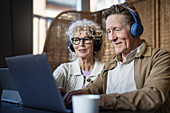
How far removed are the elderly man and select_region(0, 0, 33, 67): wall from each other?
101cm

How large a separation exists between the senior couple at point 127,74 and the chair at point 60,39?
29cm

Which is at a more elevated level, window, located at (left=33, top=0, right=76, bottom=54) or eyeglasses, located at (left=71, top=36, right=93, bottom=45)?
window, located at (left=33, top=0, right=76, bottom=54)

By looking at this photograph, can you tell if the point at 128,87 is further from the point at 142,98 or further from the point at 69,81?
the point at 69,81

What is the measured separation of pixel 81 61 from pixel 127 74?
0.71 meters

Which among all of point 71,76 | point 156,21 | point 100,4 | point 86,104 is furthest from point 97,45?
point 86,104

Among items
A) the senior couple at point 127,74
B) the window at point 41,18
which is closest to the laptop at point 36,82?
the senior couple at point 127,74

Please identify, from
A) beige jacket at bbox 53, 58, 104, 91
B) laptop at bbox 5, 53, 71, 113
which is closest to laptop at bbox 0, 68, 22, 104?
laptop at bbox 5, 53, 71, 113

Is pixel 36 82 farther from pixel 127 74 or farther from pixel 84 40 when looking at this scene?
pixel 84 40

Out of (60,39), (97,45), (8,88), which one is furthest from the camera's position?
(60,39)

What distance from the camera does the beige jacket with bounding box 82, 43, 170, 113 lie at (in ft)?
2.83

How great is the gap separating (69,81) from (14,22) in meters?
0.77

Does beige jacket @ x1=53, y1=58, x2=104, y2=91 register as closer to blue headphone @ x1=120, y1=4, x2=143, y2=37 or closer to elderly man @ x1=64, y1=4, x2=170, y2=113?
elderly man @ x1=64, y1=4, x2=170, y2=113

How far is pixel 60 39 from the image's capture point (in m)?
2.21

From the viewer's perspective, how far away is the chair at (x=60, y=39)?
2148 mm
